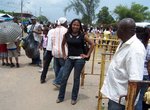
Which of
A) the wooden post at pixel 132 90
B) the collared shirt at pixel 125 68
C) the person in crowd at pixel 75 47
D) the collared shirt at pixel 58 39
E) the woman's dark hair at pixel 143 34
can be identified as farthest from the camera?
the collared shirt at pixel 58 39

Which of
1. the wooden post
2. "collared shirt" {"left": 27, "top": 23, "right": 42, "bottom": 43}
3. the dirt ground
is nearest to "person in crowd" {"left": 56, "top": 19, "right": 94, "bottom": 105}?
the dirt ground

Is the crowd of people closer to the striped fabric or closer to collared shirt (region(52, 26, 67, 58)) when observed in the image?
collared shirt (region(52, 26, 67, 58))

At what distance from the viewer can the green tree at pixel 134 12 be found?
7519cm

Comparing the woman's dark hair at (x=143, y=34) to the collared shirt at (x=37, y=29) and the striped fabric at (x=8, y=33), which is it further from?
the collared shirt at (x=37, y=29)

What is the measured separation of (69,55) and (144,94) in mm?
2369

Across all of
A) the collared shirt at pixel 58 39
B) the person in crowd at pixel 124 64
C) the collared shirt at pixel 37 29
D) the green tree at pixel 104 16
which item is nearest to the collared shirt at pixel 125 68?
the person in crowd at pixel 124 64

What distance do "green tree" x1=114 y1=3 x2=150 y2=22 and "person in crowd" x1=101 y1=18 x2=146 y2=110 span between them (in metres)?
70.4

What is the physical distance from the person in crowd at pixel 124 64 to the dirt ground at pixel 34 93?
2.90 m

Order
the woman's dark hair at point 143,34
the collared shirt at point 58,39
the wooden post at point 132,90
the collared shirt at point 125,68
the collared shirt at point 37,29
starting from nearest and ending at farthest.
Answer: the wooden post at point 132,90
the collared shirt at point 125,68
the woman's dark hair at point 143,34
the collared shirt at point 58,39
the collared shirt at point 37,29

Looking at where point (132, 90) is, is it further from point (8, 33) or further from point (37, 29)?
point (37, 29)

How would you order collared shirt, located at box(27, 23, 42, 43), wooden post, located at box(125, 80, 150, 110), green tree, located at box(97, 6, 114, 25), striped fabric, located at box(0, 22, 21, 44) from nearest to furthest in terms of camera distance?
wooden post, located at box(125, 80, 150, 110)
striped fabric, located at box(0, 22, 21, 44)
collared shirt, located at box(27, 23, 42, 43)
green tree, located at box(97, 6, 114, 25)

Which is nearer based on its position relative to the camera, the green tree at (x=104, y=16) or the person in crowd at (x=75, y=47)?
the person in crowd at (x=75, y=47)

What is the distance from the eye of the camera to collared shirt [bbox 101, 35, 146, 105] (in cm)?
350

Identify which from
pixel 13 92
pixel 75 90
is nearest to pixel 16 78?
pixel 13 92
